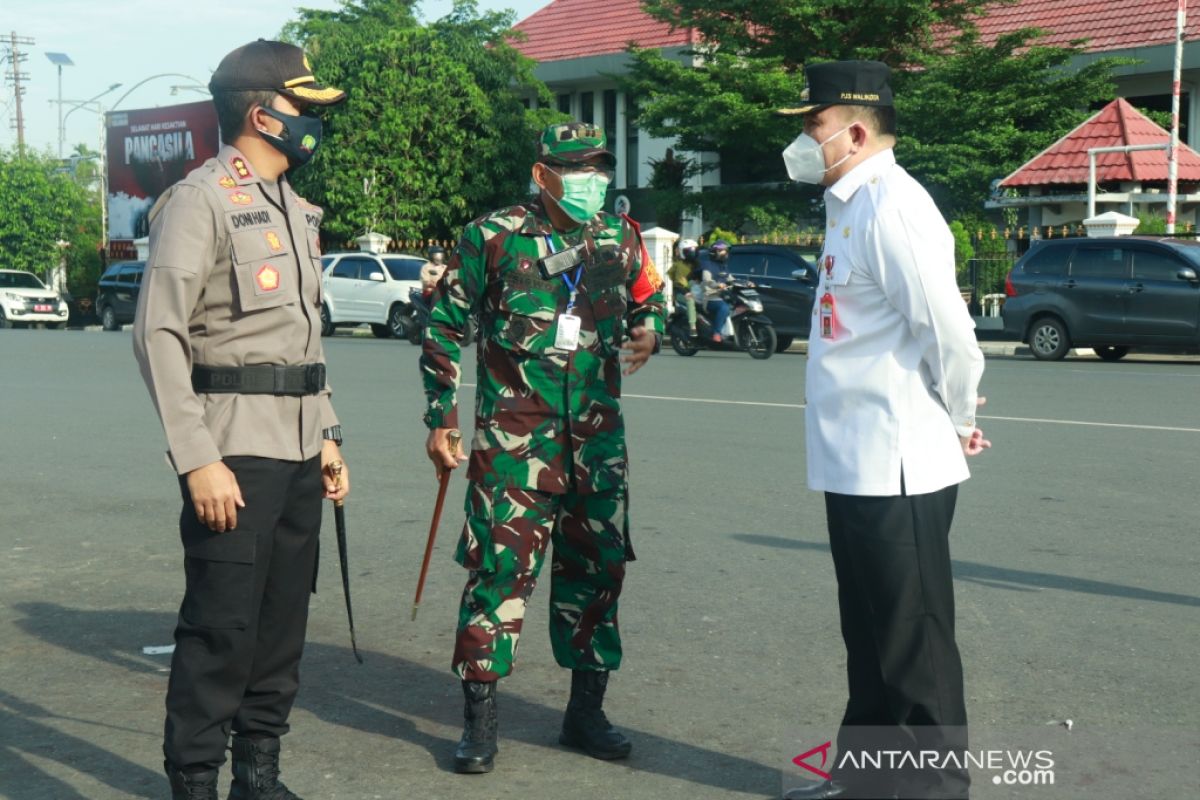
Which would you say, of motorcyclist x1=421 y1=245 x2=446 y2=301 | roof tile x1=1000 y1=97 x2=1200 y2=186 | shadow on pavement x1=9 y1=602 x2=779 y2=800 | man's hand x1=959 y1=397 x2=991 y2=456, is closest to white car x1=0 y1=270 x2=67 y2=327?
motorcyclist x1=421 y1=245 x2=446 y2=301

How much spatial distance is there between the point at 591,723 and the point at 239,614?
1.20 metres

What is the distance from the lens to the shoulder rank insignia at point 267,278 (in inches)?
141

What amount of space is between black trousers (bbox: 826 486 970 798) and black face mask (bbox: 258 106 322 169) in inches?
61.0

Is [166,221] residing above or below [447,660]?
above

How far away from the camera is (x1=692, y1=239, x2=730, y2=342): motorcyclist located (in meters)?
21.0

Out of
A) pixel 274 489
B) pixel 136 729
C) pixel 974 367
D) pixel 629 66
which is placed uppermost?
pixel 629 66

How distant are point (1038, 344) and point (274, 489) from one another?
58.4 feet

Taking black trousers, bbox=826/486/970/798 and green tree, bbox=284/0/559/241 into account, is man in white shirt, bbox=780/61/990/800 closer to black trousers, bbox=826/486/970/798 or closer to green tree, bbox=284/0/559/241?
black trousers, bbox=826/486/970/798

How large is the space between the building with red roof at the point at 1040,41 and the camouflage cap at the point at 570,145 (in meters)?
22.1

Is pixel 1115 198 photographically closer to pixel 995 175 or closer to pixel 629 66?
pixel 995 175

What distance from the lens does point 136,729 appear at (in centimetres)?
458

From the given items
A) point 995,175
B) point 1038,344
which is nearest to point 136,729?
point 1038,344

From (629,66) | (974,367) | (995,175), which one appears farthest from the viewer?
(629,66)

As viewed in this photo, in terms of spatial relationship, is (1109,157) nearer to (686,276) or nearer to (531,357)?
(686,276)
